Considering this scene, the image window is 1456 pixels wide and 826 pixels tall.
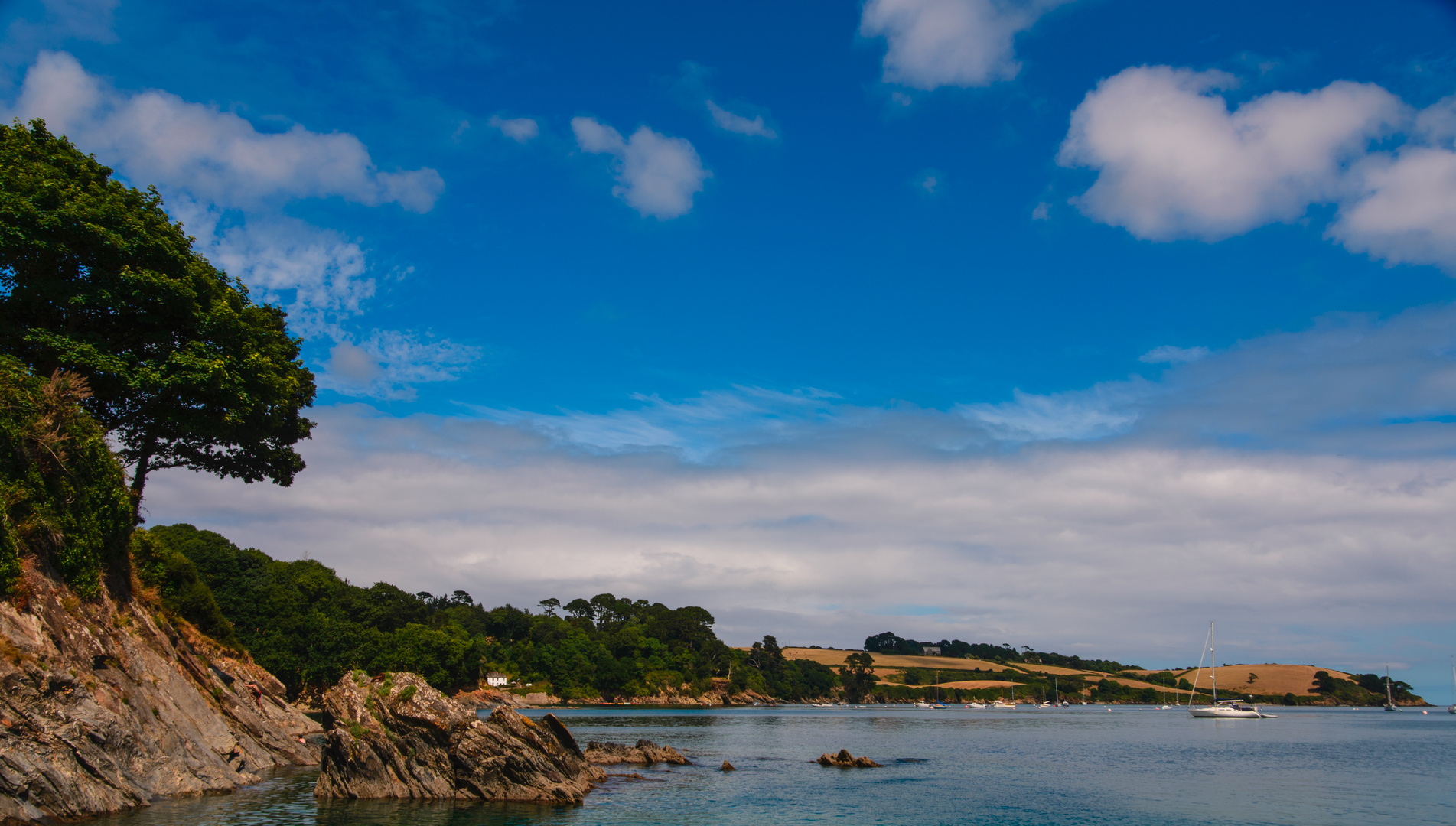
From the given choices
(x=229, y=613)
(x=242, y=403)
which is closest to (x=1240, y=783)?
(x=242, y=403)

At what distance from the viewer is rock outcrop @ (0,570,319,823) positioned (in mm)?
25531

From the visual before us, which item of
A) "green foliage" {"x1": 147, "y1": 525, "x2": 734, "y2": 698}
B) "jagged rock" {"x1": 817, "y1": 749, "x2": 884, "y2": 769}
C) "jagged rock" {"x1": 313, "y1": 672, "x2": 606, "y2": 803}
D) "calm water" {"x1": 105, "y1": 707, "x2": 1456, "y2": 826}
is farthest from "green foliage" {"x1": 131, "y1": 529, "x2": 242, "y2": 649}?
"jagged rock" {"x1": 817, "y1": 749, "x2": 884, "y2": 769}

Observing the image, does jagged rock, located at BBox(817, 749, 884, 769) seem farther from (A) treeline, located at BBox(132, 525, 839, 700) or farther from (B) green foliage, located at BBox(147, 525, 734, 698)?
(B) green foliage, located at BBox(147, 525, 734, 698)

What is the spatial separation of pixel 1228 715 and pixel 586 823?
19759cm

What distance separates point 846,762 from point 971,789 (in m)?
14.8

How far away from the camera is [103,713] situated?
1142 inches

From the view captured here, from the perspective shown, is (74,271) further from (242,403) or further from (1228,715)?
(1228,715)

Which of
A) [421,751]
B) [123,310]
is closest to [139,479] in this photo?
[123,310]

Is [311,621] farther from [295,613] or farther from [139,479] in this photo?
[139,479]

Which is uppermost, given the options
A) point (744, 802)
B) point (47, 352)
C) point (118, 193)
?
point (118, 193)

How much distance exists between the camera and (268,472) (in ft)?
170

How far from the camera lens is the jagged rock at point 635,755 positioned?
6294cm

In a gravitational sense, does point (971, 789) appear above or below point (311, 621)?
below

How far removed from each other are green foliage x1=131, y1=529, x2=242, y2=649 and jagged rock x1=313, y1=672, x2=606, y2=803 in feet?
55.8
